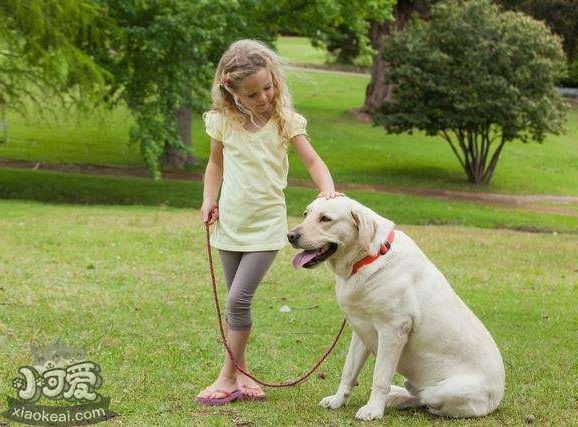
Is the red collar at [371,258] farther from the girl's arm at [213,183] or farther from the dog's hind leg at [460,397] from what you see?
the girl's arm at [213,183]

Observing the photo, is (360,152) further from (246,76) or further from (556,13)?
(246,76)

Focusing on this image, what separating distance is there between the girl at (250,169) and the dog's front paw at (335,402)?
603 millimetres

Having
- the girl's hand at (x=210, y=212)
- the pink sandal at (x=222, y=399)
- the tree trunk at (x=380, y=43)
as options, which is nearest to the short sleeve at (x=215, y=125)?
the girl's hand at (x=210, y=212)

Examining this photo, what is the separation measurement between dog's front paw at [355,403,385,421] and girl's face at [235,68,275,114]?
6.32ft

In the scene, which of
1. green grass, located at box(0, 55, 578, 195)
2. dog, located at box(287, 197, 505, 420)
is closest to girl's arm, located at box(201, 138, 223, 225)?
dog, located at box(287, 197, 505, 420)

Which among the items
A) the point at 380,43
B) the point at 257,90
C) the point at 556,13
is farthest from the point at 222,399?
the point at 556,13

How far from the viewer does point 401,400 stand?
19.4ft

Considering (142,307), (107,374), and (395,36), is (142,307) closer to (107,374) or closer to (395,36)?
(107,374)

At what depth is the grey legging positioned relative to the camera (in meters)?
5.95

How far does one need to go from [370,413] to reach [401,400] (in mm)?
455

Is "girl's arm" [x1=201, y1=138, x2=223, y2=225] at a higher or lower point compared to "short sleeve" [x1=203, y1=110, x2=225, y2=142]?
lower

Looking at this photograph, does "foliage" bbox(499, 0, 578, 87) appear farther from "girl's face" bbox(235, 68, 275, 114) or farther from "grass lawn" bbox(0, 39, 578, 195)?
"girl's face" bbox(235, 68, 275, 114)

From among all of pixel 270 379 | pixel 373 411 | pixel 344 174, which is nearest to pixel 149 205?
pixel 344 174

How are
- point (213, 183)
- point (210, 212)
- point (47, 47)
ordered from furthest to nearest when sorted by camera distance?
point (47, 47) < point (213, 183) < point (210, 212)
